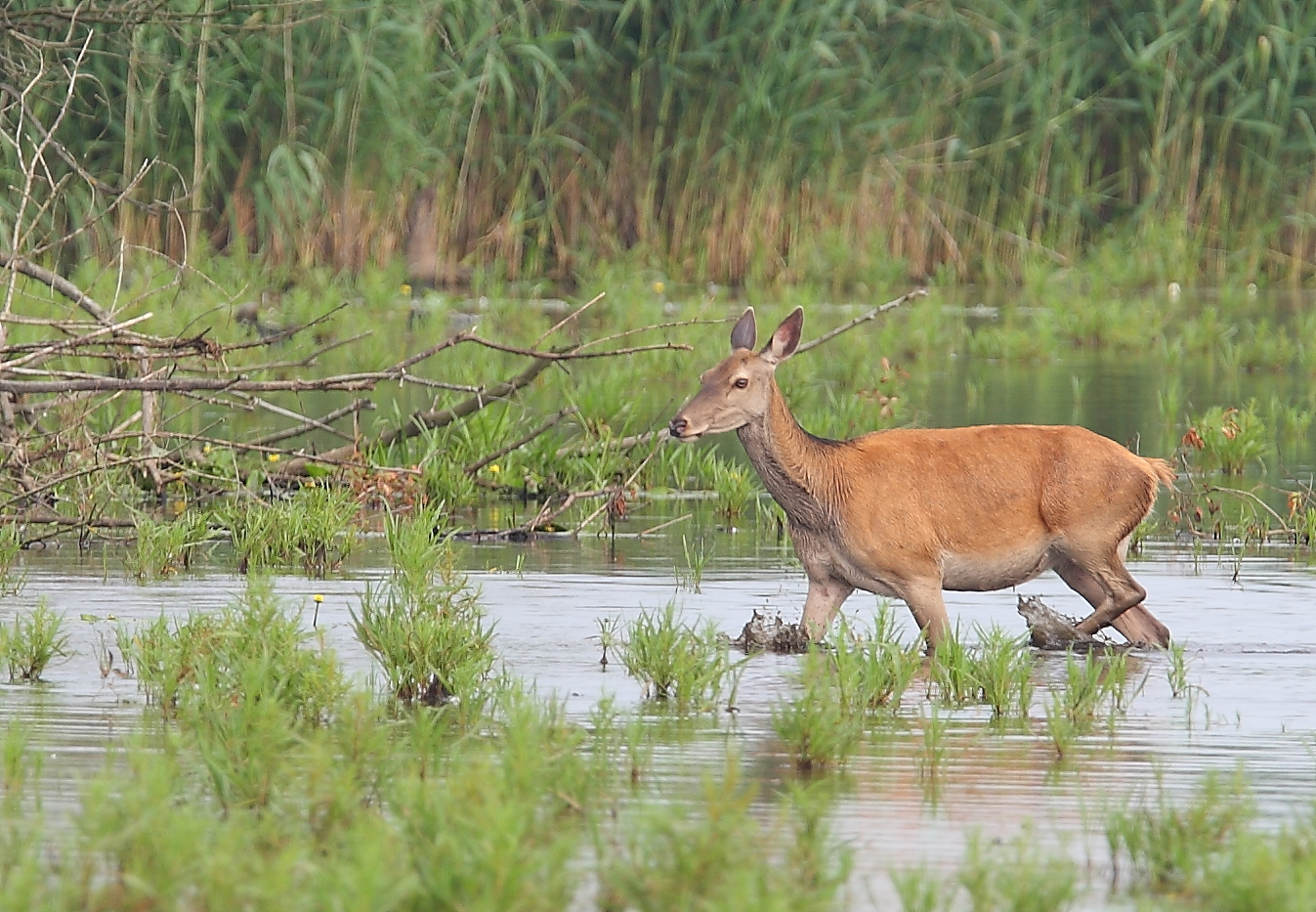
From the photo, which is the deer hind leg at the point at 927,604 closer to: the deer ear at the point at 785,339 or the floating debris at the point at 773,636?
the floating debris at the point at 773,636

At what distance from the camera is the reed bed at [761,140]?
19.5m

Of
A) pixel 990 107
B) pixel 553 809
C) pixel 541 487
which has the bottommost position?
pixel 553 809

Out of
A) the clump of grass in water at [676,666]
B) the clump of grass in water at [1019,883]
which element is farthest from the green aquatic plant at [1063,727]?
the clump of grass in water at [1019,883]

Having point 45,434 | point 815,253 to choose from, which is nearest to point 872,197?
point 815,253

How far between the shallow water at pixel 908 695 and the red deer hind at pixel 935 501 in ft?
1.10

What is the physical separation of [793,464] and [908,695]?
1297 mm

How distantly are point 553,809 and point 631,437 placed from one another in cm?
625

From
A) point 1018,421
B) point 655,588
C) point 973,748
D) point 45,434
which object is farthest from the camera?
point 1018,421

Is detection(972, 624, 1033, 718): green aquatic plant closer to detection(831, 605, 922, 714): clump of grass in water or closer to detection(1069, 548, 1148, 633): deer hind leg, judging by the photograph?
detection(831, 605, 922, 714): clump of grass in water

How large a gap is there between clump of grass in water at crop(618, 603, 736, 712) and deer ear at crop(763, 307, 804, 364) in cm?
143

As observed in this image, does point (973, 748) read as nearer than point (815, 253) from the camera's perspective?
Yes

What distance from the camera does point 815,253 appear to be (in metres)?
22.0

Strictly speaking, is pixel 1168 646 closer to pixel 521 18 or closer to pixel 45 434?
pixel 45 434

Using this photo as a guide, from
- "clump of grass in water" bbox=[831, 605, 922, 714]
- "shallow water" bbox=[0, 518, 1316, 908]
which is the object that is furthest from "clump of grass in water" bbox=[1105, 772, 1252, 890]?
"clump of grass in water" bbox=[831, 605, 922, 714]
